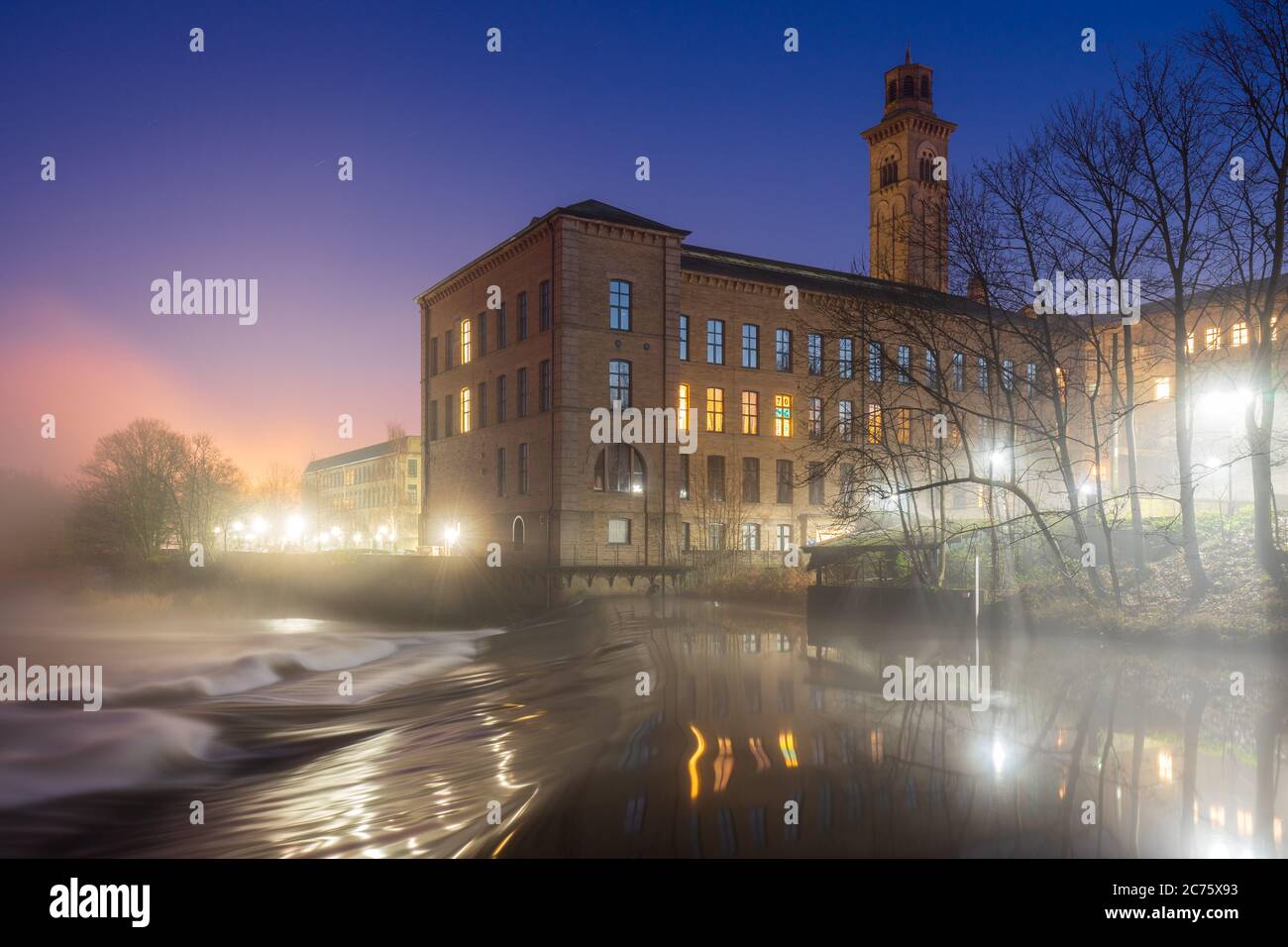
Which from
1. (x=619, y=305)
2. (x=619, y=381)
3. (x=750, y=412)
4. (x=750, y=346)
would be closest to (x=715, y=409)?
(x=750, y=412)

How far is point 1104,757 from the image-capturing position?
9289 mm

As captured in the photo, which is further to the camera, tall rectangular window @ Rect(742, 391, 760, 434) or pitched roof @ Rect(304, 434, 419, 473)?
pitched roof @ Rect(304, 434, 419, 473)

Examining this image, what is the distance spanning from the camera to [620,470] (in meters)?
43.1

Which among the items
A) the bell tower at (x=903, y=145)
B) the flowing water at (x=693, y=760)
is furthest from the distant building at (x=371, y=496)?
the flowing water at (x=693, y=760)

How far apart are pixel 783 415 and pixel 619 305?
12575 mm

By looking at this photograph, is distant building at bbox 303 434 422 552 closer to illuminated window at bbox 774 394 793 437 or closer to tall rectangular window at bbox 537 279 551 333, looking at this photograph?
tall rectangular window at bbox 537 279 551 333

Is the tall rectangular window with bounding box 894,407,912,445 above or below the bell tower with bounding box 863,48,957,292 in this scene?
below

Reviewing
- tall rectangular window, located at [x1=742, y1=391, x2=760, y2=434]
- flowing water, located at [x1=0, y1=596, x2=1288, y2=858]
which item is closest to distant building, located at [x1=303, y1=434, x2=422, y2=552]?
tall rectangular window, located at [x1=742, y1=391, x2=760, y2=434]

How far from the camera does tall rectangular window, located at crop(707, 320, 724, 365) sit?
48.2 m

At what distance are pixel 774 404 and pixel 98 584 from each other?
40.6 metres

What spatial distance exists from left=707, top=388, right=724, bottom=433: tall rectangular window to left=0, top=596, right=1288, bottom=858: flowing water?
26.6 meters

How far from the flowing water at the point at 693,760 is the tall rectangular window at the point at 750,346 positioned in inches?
1163

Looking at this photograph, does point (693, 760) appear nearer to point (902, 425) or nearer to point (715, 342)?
point (902, 425)
